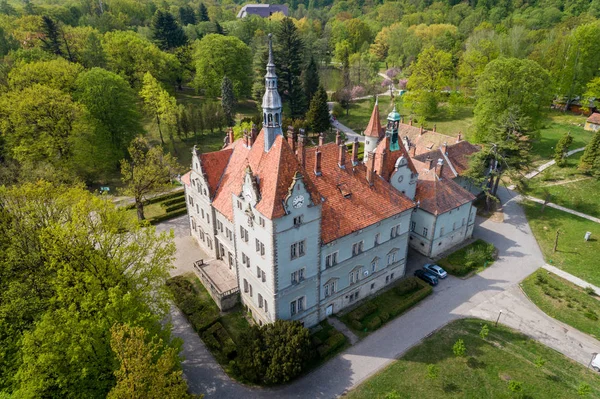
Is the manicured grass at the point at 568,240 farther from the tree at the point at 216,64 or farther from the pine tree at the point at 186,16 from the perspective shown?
the pine tree at the point at 186,16

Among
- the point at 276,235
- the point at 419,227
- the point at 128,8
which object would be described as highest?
the point at 128,8

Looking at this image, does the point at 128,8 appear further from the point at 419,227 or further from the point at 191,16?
the point at 419,227

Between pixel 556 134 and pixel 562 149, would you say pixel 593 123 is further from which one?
pixel 562 149

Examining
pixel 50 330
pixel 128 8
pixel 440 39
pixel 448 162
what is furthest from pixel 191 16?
pixel 50 330

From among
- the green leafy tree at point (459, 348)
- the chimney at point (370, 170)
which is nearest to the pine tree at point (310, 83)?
the chimney at point (370, 170)

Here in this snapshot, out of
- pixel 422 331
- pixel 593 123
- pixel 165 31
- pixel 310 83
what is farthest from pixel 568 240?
pixel 165 31

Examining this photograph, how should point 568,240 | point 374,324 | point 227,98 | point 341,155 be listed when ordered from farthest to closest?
point 227,98
point 568,240
point 341,155
point 374,324

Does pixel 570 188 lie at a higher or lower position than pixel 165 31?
lower

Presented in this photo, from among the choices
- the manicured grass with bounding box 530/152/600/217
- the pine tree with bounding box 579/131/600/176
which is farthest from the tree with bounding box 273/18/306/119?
the pine tree with bounding box 579/131/600/176
